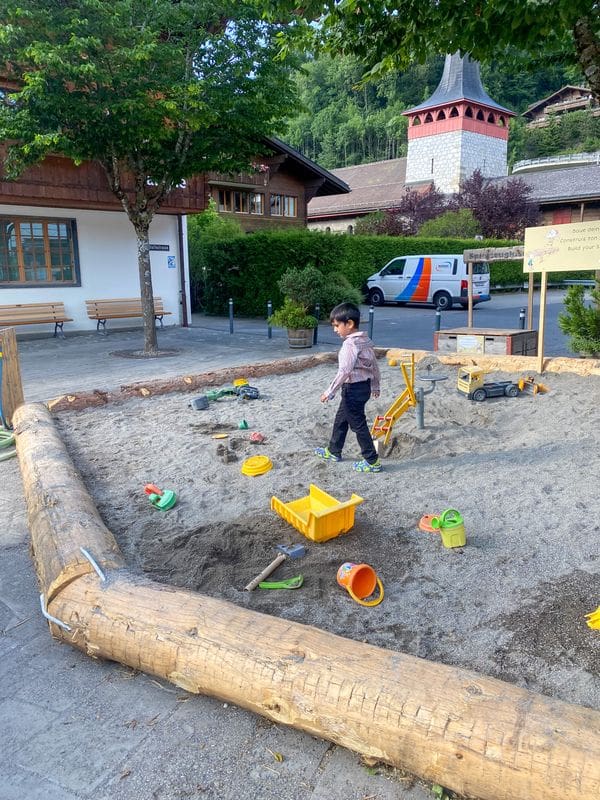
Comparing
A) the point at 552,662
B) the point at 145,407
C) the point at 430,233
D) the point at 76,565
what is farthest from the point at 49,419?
the point at 430,233

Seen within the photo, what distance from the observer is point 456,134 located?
50.2 m

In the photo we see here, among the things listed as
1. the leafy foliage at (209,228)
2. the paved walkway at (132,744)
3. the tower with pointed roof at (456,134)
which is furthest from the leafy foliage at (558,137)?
the paved walkway at (132,744)

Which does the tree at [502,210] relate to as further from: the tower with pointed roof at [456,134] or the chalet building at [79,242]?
the chalet building at [79,242]

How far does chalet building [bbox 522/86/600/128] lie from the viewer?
65125mm

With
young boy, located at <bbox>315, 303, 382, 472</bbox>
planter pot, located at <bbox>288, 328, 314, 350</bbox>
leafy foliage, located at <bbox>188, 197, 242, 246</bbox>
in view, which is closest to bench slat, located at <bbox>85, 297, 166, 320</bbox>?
planter pot, located at <bbox>288, 328, 314, 350</bbox>

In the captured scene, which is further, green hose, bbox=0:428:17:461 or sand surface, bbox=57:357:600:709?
green hose, bbox=0:428:17:461

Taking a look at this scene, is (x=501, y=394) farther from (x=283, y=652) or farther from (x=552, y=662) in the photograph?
(x=283, y=652)

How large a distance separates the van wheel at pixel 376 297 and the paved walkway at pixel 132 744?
22.7 m

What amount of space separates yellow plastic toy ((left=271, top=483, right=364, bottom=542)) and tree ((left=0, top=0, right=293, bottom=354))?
7.54m

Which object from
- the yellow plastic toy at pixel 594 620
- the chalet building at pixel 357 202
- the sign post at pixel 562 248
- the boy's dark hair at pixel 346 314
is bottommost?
the yellow plastic toy at pixel 594 620

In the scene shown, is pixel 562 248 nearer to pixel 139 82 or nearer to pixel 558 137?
pixel 139 82

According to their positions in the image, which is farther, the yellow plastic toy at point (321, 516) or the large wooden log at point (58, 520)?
the yellow plastic toy at point (321, 516)

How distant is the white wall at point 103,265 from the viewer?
15.5 meters

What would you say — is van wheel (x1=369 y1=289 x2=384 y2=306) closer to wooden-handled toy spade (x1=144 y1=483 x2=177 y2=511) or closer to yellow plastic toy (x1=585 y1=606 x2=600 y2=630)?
wooden-handled toy spade (x1=144 y1=483 x2=177 y2=511)
